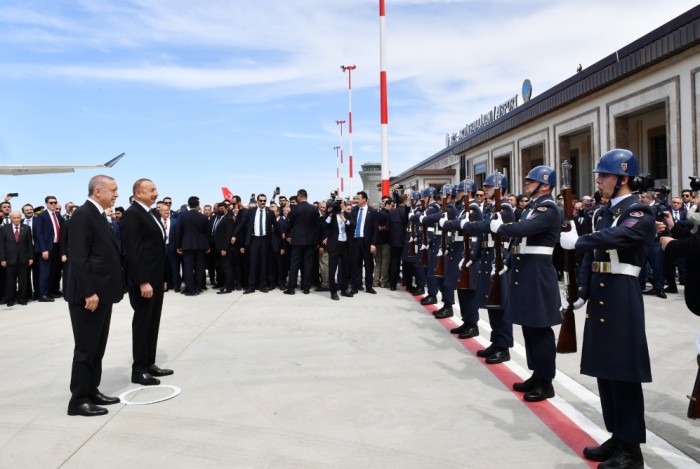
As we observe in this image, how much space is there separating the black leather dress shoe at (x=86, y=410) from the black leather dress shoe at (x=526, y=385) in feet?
11.0

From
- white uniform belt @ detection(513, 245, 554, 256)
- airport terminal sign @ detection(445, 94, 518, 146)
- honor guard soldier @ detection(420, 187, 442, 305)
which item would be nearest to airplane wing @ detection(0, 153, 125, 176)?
airport terminal sign @ detection(445, 94, 518, 146)

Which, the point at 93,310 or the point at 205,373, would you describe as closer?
the point at 93,310

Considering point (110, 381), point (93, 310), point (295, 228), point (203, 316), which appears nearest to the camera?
point (93, 310)

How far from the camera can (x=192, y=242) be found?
11.5m

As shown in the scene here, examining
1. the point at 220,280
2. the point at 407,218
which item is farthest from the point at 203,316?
the point at 407,218

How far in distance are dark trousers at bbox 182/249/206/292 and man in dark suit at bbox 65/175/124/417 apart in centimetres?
701

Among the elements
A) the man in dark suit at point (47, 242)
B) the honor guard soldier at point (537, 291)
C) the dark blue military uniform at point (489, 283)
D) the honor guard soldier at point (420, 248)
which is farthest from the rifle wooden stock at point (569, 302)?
the man in dark suit at point (47, 242)

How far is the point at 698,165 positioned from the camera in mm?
13773

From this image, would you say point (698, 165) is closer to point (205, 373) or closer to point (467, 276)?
point (467, 276)

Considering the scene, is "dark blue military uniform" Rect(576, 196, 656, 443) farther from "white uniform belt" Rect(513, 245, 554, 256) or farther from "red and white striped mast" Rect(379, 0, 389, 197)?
"red and white striped mast" Rect(379, 0, 389, 197)

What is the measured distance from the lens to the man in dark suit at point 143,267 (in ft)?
16.8

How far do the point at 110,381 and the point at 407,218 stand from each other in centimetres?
724

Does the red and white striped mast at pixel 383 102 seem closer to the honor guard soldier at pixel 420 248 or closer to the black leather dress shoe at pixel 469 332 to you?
the honor guard soldier at pixel 420 248

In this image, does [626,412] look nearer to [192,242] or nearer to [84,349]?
[84,349]
